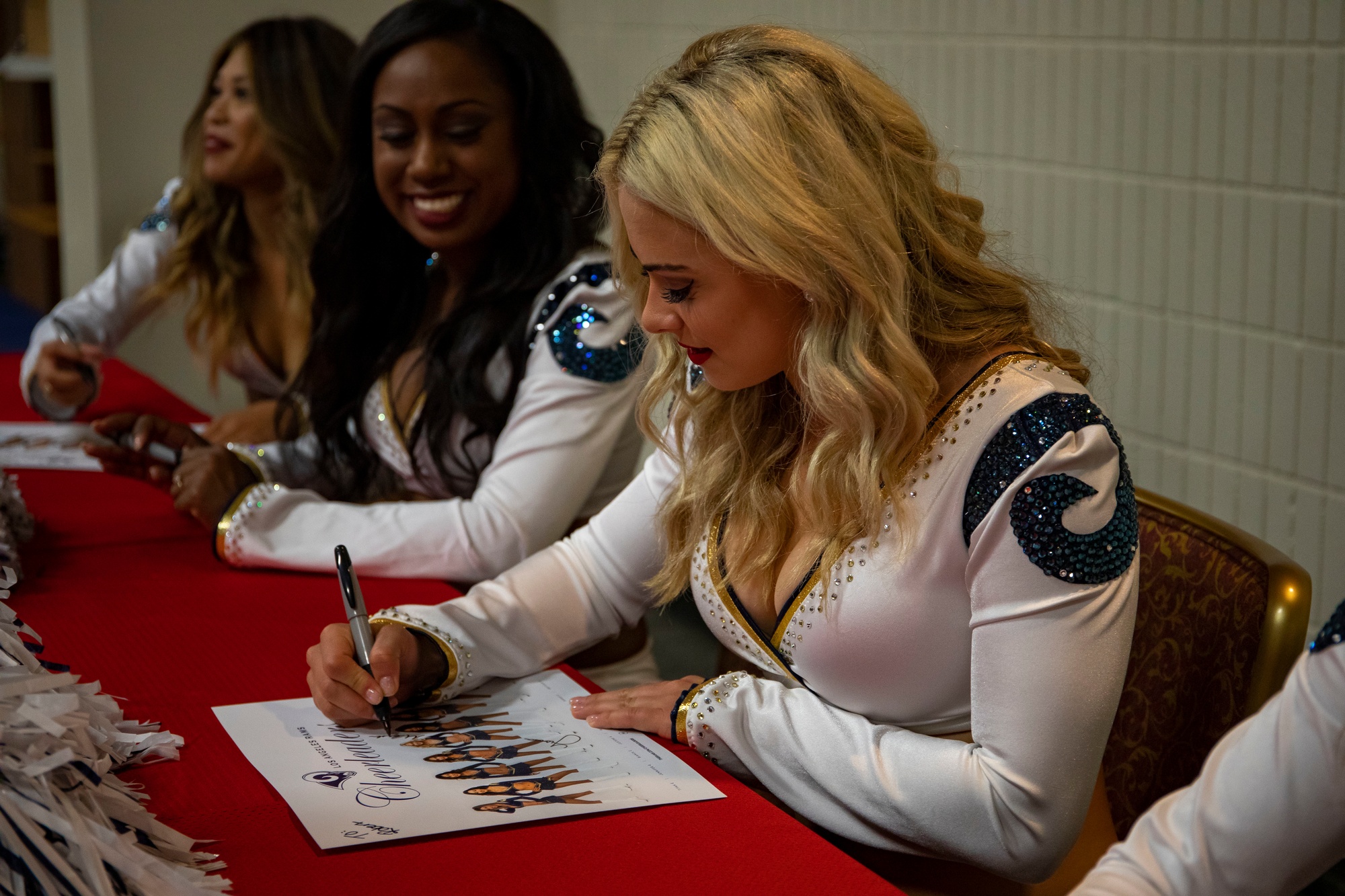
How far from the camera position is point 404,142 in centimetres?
205

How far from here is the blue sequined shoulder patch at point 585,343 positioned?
1.93 m

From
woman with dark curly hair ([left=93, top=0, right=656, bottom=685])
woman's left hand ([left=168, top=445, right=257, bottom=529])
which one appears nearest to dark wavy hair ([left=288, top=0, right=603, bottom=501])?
woman with dark curly hair ([left=93, top=0, right=656, bottom=685])

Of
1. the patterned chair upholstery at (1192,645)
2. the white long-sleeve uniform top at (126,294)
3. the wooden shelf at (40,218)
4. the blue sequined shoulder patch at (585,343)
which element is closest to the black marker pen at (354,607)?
the blue sequined shoulder patch at (585,343)

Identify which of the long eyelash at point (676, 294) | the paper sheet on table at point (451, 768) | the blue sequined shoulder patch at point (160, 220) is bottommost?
the paper sheet on table at point (451, 768)

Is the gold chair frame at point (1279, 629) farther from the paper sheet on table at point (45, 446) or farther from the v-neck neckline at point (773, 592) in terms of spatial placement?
the paper sheet on table at point (45, 446)

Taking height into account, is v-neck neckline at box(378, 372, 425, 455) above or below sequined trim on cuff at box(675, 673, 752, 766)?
above

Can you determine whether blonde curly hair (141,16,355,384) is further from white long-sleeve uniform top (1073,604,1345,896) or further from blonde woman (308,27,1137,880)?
white long-sleeve uniform top (1073,604,1345,896)

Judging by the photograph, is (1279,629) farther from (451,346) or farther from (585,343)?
(451,346)

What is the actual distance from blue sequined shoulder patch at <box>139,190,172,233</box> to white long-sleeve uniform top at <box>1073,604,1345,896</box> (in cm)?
279

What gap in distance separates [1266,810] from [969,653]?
0.46 meters

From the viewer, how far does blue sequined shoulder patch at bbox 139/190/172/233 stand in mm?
3117

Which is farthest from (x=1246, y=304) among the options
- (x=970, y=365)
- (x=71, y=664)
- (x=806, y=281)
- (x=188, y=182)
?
(x=188, y=182)

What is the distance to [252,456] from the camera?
85.7 inches
